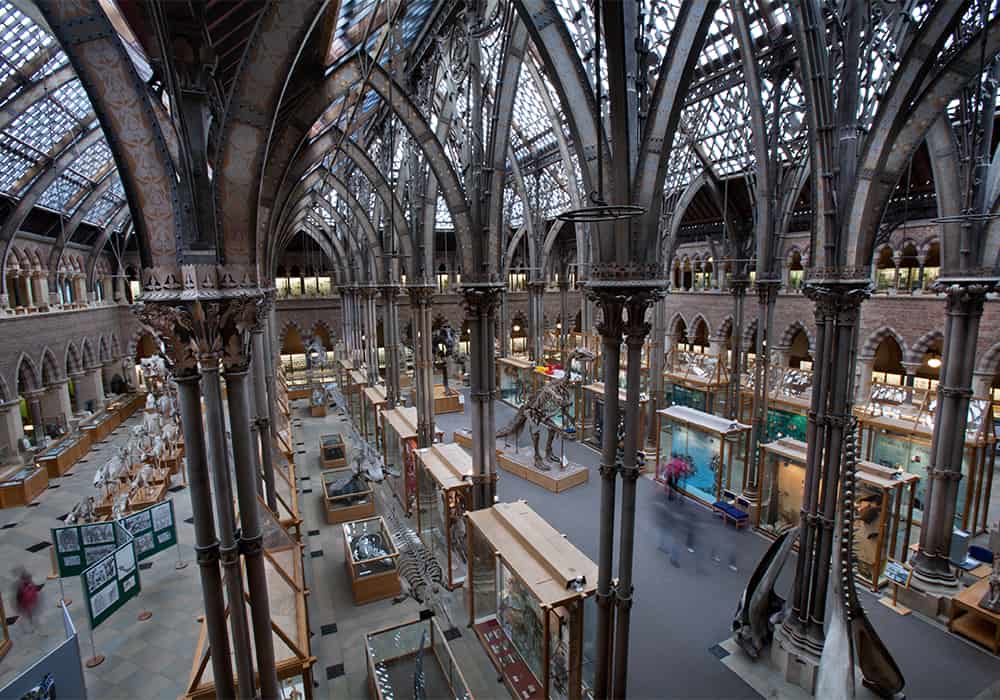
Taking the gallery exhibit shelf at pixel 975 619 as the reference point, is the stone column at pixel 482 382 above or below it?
above

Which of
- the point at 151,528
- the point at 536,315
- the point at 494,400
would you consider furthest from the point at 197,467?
the point at 536,315

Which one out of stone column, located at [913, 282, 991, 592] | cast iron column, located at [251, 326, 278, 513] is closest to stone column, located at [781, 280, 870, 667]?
stone column, located at [913, 282, 991, 592]

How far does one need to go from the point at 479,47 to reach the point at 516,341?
31.1 metres

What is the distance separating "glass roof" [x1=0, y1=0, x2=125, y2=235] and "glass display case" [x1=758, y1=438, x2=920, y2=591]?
1501 cm

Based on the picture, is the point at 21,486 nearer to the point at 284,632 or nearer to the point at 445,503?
the point at 445,503

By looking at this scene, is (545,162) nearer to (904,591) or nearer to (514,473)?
(514,473)

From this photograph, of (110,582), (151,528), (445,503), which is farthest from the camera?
(151,528)

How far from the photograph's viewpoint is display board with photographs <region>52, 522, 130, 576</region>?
7705mm

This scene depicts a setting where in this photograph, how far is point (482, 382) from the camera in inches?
337

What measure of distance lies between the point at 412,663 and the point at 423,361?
736cm

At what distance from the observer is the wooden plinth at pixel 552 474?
1280 centimetres

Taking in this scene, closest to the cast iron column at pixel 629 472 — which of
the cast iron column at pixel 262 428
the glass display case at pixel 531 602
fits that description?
the glass display case at pixel 531 602

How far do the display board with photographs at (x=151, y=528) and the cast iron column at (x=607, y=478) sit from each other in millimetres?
7859

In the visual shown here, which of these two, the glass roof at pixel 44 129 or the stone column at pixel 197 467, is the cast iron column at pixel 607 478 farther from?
the glass roof at pixel 44 129
